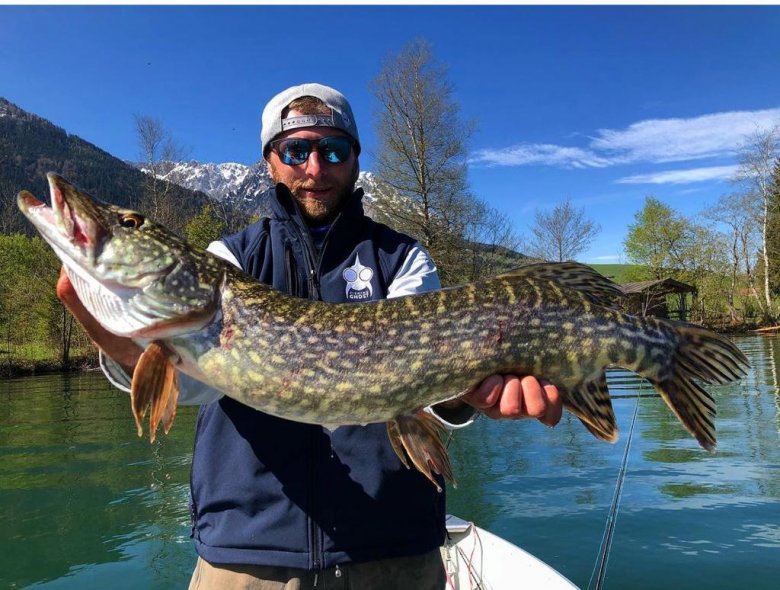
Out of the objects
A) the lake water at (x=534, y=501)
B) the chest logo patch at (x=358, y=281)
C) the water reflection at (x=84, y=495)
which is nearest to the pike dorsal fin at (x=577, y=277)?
the chest logo patch at (x=358, y=281)

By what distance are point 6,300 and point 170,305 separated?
34.2m

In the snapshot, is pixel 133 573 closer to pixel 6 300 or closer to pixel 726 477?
pixel 726 477

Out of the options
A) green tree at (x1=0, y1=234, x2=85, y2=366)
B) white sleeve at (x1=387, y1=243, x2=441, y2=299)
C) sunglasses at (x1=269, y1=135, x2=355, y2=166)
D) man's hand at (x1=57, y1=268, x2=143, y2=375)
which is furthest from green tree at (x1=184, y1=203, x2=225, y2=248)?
man's hand at (x1=57, y1=268, x2=143, y2=375)

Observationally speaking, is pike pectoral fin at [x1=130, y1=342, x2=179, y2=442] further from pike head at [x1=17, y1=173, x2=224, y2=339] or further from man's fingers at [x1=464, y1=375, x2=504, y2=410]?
man's fingers at [x1=464, y1=375, x2=504, y2=410]

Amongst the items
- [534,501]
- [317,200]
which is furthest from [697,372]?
[534,501]

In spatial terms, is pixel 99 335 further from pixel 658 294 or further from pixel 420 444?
pixel 658 294

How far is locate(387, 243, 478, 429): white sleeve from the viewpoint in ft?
9.04

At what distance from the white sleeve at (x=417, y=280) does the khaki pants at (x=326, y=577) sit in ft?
2.20

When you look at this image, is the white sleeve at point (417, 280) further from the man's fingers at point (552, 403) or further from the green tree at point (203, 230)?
the green tree at point (203, 230)

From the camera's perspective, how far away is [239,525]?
7.97 feet

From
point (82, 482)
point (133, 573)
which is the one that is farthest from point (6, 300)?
point (133, 573)

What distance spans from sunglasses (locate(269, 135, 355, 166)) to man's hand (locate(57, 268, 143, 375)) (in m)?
1.32

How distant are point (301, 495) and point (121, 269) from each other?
126 centimetres

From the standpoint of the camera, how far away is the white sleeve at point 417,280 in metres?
2.76
